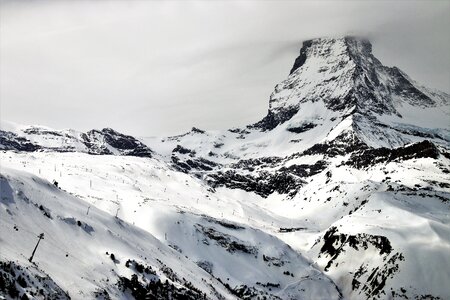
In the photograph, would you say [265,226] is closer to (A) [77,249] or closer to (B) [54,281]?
(A) [77,249]

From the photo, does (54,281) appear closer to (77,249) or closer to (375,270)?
(77,249)

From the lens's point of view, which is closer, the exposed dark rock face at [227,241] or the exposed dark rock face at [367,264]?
the exposed dark rock face at [367,264]

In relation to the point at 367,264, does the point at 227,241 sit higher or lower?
lower

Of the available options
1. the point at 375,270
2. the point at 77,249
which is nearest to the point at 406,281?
the point at 375,270

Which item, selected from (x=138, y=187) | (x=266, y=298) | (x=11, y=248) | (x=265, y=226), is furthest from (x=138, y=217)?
(x=11, y=248)

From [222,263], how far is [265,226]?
78.9 metres

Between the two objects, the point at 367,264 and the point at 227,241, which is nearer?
the point at 367,264

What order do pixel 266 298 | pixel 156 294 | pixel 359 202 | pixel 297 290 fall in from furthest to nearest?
pixel 359 202, pixel 297 290, pixel 266 298, pixel 156 294

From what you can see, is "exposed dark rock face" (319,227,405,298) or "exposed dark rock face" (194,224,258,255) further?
"exposed dark rock face" (194,224,258,255)

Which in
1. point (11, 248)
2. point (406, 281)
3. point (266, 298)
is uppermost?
point (11, 248)

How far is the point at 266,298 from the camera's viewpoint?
11056cm

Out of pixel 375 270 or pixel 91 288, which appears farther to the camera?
pixel 375 270

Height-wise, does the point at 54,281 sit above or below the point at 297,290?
above

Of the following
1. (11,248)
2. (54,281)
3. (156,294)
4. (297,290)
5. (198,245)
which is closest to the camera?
(54,281)
